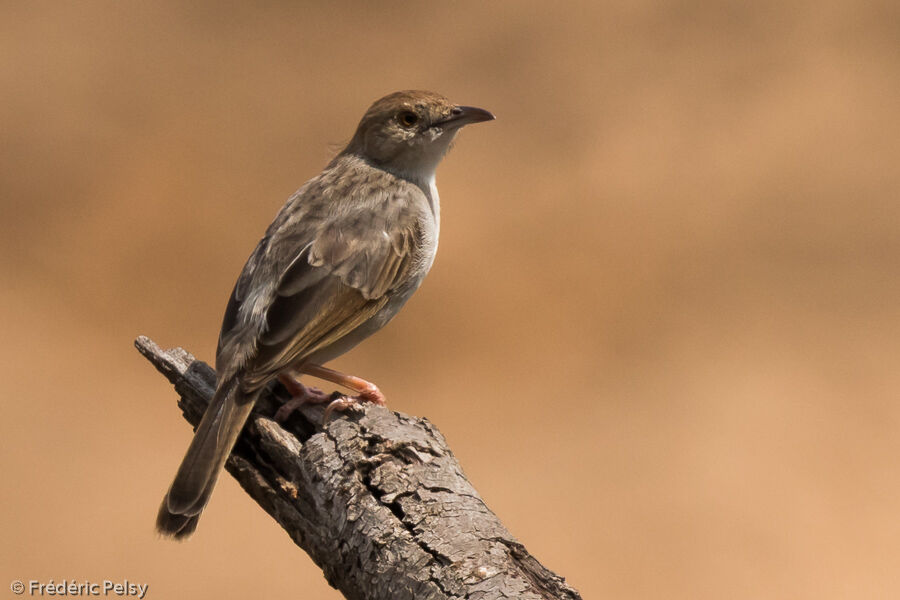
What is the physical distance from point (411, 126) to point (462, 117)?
267 mm

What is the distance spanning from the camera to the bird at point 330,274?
13.7 ft

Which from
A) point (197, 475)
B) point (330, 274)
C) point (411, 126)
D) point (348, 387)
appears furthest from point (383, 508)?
point (411, 126)

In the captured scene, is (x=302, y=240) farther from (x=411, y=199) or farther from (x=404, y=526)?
(x=404, y=526)

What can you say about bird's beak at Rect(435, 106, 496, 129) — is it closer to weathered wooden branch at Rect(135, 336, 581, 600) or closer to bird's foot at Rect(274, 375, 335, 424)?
bird's foot at Rect(274, 375, 335, 424)

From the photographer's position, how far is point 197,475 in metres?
4.07

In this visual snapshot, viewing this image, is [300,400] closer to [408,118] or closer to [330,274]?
[330,274]

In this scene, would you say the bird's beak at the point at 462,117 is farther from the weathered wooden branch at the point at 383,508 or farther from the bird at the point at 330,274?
the weathered wooden branch at the point at 383,508

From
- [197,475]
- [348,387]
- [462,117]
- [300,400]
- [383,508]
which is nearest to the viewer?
[383,508]

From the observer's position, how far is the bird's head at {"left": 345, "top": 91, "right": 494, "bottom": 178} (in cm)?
544

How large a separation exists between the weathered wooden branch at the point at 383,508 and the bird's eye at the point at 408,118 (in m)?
1.78

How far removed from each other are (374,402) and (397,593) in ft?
4.28

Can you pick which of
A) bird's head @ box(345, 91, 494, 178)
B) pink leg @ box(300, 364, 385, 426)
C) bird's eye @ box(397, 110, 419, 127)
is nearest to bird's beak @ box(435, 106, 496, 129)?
bird's head @ box(345, 91, 494, 178)

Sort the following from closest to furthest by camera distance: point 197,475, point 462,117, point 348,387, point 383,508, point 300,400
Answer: point 383,508, point 197,475, point 300,400, point 348,387, point 462,117

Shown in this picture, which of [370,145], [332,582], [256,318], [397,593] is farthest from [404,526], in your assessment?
[370,145]
